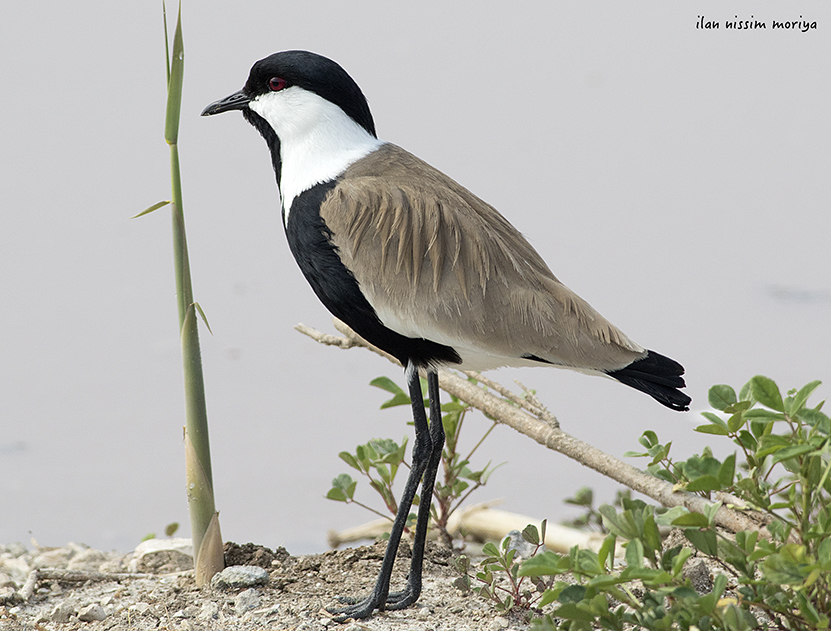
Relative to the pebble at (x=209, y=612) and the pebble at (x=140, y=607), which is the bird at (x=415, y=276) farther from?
the pebble at (x=140, y=607)

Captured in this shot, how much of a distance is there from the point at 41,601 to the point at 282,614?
3.17 feet

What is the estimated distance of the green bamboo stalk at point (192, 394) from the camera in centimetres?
297

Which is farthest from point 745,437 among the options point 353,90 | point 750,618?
point 353,90

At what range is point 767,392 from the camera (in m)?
1.92

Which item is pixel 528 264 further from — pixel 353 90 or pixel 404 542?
pixel 404 542

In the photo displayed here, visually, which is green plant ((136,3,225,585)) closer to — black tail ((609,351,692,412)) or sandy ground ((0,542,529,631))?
sandy ground ((0,542,529,631))

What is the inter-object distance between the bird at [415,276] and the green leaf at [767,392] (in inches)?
29.7

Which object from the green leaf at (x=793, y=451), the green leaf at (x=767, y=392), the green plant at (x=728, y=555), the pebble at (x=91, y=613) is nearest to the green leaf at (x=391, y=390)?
the pebble at (x=91, y=613)

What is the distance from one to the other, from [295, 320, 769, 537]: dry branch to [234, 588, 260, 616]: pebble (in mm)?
1031

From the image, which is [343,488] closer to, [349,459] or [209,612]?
[349,459]

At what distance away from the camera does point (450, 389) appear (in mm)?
3609

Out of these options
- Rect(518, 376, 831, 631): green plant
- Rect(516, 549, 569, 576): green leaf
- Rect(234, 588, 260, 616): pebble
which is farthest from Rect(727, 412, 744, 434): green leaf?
Rect(234, 588, 260, 616): pebble

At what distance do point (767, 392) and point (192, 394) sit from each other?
1891 millimetres

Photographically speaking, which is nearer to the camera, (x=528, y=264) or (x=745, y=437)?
(x=745, y=437)
